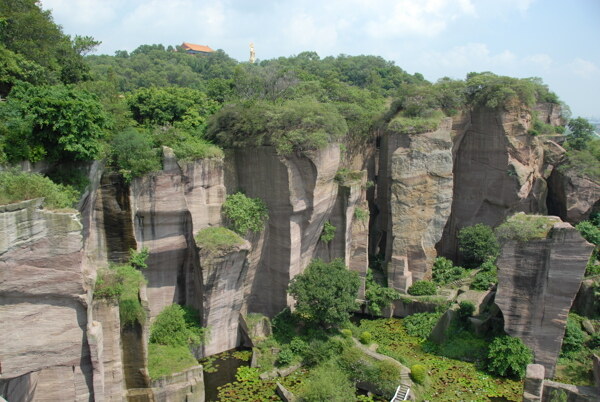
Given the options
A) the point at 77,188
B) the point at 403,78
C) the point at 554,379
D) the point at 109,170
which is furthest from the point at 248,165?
the point at 403,78

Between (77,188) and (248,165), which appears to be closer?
(77,188)

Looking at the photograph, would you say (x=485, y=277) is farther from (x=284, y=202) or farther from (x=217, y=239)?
(x=217, y=239)

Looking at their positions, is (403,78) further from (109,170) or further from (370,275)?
(109,170)

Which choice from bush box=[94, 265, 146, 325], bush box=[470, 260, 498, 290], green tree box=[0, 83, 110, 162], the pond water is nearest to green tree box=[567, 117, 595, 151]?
bush box=[470, 260, 498, 290]

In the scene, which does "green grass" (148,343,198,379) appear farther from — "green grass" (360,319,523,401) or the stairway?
"green grass" (360,319,523,401)

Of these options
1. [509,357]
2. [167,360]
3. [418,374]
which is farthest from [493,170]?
[167,360]

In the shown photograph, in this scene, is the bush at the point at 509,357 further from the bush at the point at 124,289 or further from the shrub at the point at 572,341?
the bush at the point at 124,289

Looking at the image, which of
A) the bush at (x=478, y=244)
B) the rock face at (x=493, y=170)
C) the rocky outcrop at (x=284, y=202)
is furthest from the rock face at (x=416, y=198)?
the rocky outcrop at (x=284, y=202)
